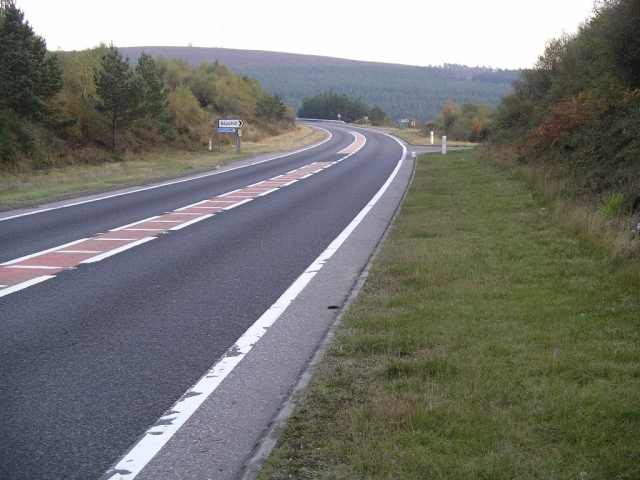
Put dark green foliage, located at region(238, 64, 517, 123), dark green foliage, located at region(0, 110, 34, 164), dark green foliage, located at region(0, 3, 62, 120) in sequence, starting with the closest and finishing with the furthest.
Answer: dark green foliage, located at region(0, 110, 34, 164), dark green foliage, located at region(0, 3, 62, 120), dark green foliage, located at region(238, 64, 517, 123)

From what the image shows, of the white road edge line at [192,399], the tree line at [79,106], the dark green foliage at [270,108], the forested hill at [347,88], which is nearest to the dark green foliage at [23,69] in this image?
the tree line at [79,106]

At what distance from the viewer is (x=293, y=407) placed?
180 inches

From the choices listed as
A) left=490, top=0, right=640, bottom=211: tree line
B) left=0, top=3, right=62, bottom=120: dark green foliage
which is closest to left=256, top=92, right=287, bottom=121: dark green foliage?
left=0, top=3, right=62, bottom=120: dark green foliage

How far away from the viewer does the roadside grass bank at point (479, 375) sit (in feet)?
12.3

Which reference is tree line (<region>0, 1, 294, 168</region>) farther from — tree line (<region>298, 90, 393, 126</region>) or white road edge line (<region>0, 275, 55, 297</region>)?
tree line (<region>298, 90, 393, 126</region>)

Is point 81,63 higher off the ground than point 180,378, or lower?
higher

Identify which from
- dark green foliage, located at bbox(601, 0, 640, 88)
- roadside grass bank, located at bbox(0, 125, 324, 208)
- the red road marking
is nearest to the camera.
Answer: the red road marking

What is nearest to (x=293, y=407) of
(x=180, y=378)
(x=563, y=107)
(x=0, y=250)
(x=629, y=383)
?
(x=180, y=378)

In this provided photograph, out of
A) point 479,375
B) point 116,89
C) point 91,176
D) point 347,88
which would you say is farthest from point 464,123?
point 347,88

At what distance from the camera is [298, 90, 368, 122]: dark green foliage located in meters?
130

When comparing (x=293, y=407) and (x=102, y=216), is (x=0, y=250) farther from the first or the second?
(x=293, y=407)

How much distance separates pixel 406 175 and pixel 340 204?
27.2ft

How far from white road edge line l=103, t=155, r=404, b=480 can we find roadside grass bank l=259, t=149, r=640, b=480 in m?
0.73

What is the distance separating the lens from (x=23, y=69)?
111 feet
